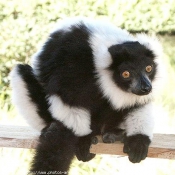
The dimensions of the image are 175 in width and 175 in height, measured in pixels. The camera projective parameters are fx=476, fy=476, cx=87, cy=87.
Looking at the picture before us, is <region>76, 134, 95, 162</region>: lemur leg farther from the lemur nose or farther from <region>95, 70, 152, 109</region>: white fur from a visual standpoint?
the lemur nose

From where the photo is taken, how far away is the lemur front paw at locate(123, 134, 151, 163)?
3.06 metres

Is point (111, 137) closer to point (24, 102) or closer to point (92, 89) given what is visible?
point (92, 89)

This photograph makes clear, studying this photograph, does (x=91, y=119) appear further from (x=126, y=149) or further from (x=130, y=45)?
(x=130, y=45)

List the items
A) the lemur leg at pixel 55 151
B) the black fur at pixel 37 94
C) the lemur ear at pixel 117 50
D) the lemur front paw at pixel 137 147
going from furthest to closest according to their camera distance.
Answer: the black fur at pixel 37 94
the lemur ear at pixel 117 50
the lemur front paw at pixel 137 147
the lemur leg at pixel 55 151

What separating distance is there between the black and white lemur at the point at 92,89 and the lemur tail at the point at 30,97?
34 mm

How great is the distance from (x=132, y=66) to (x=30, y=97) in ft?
2.74

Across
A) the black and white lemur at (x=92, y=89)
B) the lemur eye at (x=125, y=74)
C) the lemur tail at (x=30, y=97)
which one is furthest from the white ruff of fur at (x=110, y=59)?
the lemur tail at (x=30, y=97)

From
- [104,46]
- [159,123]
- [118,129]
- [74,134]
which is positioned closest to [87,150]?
[74,134]

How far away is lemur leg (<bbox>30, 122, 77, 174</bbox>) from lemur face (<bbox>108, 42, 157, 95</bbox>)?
19.9 inches

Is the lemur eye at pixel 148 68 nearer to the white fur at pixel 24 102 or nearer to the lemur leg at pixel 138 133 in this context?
the lemur leg at pixel 138 133

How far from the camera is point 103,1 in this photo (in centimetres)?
741

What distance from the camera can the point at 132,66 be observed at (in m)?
3.14

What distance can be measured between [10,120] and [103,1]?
2833 millimetres

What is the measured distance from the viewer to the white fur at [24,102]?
139 inches
